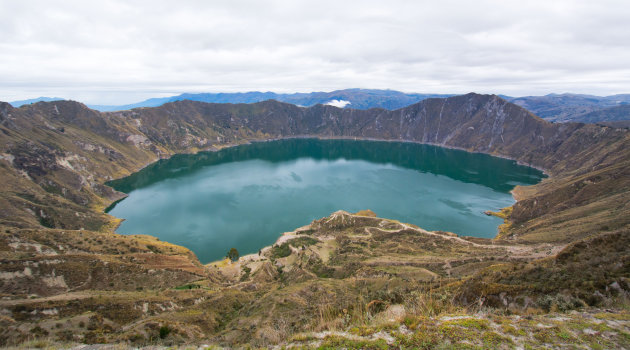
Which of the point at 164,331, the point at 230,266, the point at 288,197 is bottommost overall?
the point at 230,266

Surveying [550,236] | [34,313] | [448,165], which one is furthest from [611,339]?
[448,165]

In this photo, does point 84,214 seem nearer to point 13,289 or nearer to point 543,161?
point 13,289

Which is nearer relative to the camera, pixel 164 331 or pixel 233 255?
pixel 164 331

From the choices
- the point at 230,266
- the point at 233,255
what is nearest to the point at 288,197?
the point at 233,255

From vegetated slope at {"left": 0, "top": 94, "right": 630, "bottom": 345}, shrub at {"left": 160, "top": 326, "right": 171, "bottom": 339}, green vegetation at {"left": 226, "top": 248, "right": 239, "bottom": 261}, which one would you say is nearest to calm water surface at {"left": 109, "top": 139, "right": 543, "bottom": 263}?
green vegetation at {"left": 226, "top": 248, "right": 239, "bottom": 261}

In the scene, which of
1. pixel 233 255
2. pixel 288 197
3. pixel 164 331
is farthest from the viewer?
pixel 288 197

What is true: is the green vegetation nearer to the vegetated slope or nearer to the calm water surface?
the calm water surface

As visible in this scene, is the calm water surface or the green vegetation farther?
the calm water surface

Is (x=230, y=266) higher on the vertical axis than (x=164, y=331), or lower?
lower

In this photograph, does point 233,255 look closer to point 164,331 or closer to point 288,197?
point 164,331
